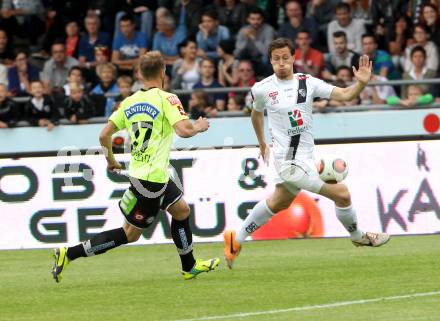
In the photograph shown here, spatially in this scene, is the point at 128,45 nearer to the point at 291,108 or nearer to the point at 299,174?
the point at 291,108

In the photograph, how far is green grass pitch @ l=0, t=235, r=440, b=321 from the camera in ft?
31.2

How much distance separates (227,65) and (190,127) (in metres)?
9.21

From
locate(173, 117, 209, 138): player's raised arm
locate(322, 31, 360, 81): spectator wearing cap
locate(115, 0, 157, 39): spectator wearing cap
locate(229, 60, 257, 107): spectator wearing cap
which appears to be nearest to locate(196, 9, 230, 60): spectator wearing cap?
locate(229, 60, 257, 107): spectator wearing cap

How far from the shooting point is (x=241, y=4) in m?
20.8

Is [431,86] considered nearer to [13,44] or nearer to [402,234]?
[402,234]

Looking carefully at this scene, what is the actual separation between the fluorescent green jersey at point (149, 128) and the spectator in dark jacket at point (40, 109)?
8.29 meters

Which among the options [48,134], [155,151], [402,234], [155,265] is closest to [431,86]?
[402,234]

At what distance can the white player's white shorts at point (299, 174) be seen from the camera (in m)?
11.8

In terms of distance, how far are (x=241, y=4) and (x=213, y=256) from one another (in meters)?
7.91

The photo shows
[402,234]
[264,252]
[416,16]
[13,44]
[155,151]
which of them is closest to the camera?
[155,151]

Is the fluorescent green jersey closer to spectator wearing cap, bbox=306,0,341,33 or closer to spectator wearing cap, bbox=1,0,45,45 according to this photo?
spectator wearing cap, bbox=306,0,341,33

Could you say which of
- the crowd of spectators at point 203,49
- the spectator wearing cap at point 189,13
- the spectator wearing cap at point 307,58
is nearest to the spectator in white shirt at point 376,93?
the crowd of spectators at point 203,49

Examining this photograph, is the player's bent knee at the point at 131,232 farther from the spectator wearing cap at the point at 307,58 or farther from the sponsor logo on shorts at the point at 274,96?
the spectator wearing cap at the point at 307,58

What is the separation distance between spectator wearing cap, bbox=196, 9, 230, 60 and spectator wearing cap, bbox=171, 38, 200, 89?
51 cm
